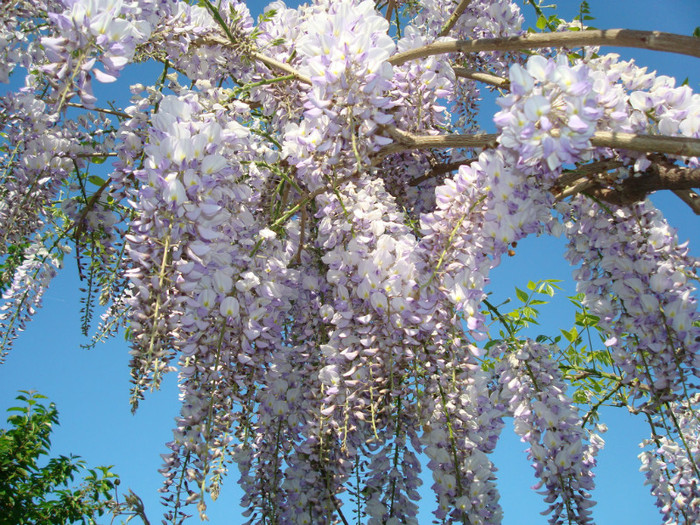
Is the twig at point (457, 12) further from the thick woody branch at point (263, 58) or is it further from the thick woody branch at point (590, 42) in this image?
the thick woody branch at point (263, 58)

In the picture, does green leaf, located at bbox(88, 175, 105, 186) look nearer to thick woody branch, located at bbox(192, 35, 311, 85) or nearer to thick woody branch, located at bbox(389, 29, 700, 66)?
thick woody branch, located at bbox(192, 35, 311, 85)

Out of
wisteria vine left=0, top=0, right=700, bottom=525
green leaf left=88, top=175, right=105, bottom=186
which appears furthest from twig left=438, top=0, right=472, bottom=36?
green leaf left=88, top=175, right=105, bottom=186

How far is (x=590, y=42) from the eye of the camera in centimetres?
165

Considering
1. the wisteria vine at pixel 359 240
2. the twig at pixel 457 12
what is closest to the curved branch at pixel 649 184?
the wisteria vine at pixel 359 240

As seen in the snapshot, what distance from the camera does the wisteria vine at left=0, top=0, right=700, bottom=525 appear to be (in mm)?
1535

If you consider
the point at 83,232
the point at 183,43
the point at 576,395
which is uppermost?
the point at 183,43

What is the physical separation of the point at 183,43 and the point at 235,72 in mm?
544

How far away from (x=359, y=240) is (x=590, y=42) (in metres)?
0.96

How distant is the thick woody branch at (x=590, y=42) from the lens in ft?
4.92

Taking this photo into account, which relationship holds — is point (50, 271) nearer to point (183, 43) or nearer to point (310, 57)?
point (183, 43)

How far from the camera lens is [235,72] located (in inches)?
112

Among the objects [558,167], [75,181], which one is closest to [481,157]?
[558,167]

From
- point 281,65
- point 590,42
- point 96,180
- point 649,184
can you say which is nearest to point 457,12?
point 281,65

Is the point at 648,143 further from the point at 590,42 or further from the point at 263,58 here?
the point at 263,58
